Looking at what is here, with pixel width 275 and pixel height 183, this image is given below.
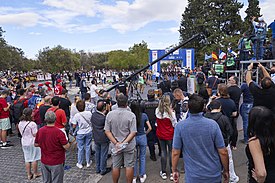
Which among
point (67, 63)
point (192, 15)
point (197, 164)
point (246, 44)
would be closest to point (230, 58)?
point (246, 44)

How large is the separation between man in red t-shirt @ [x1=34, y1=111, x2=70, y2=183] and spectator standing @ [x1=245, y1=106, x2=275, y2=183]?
2676mm

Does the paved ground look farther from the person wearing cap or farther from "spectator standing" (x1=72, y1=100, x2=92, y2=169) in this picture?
the person wearing cap

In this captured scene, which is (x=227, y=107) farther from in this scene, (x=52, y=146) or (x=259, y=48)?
(x=259, y=48)

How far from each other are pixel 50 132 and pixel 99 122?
4.66ft

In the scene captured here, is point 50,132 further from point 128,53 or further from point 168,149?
point 128,53

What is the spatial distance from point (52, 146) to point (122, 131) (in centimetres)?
113

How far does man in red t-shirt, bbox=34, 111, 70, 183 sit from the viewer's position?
3631 mm

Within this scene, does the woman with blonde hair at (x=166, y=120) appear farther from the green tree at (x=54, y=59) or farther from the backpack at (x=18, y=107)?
the green tree at (x=54, y=59)

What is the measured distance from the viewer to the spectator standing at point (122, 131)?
13.0 ft

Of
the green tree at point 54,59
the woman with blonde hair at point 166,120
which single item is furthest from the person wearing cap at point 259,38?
the green tree at point 54,59

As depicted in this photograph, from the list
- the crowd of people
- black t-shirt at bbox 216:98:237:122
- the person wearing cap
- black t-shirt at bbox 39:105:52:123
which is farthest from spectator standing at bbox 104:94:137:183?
the person wearing cap

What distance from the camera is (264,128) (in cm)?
212

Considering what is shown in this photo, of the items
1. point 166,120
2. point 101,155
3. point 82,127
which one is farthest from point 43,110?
point 166,120

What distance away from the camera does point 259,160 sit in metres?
2.06
